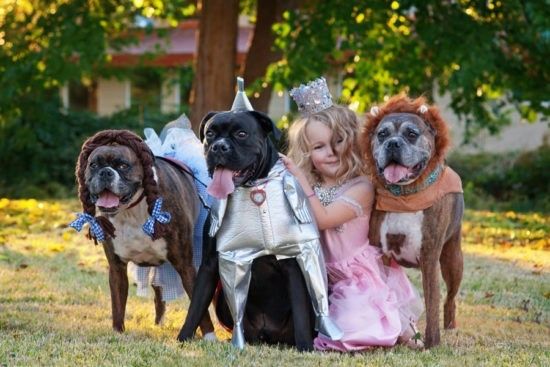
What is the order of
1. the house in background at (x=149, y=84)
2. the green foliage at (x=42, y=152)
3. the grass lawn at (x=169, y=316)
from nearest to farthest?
the grass lawn at (x=169, y=316) < the green foliage at (x=42, y=152) < the house in background at (x=149, y=84)

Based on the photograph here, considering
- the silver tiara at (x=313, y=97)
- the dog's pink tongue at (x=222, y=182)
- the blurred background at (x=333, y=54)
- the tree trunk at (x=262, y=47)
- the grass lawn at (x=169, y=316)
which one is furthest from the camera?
the tree trunk at (x=262, y=47)

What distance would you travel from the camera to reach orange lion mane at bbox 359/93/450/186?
5246 mm

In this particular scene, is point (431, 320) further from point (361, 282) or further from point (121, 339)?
point (121, 339)

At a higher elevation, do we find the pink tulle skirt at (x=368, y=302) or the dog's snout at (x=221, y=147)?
the dog's snout at (x=221, y=147)

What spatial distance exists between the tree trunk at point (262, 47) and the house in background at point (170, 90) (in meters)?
3.83

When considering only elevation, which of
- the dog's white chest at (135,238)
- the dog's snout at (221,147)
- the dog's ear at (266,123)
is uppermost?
the dog's ear at (266,123)

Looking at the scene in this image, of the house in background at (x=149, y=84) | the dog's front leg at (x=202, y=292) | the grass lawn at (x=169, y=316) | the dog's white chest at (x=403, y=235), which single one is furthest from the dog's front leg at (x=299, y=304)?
the house in background at (x=149, y=84)

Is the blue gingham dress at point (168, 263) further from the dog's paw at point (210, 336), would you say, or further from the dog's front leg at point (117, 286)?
the dog's paw at point (210, 336)

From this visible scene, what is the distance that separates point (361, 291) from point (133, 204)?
1391 mm

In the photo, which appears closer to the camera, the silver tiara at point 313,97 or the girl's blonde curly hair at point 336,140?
Answer: the girl's blonde curly hair at point 336,140

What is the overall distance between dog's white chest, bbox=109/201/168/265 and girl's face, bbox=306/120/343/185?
106cm

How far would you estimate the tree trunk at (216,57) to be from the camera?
1323 cm

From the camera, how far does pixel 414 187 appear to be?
5.21 metres

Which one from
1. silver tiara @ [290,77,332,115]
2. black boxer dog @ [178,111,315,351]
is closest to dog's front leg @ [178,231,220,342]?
black boxer dog @ [178,111,315,351]
